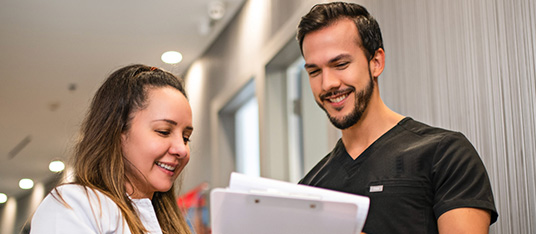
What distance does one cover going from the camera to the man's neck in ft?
5.13

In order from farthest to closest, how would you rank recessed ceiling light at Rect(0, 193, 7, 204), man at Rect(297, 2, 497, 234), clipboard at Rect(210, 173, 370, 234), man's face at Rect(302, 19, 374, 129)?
recessed ceiling light at Rect(0, 193, 7, 204), man's face at Rect(302, 19, 374, 129), man at Rect(297, 2, 497, 234), clipboard at Rect(210, 173, 370, 234)

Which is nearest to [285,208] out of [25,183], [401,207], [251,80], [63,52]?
[401,207]

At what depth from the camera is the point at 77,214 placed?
1238 millimetres

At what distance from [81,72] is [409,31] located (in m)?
3.93

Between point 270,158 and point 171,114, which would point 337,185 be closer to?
point 171,114

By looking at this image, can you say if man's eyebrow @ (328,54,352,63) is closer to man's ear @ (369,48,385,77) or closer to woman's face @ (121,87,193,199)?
man's ear @ (369,48,385,77)

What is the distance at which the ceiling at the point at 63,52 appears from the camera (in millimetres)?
4363

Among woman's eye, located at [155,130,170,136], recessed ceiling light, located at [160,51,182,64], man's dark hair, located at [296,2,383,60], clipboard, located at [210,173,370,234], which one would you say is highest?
recessed ceiling light, located at [160,51,182,64]

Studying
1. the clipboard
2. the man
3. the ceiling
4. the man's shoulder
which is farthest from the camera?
the ceiling

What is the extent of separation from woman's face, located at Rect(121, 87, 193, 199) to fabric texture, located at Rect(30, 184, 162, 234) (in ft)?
0.46

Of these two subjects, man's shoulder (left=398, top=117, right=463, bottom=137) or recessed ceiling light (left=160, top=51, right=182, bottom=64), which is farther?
recessed ceiling light (left=160, top=51, right=182, bottom=64)

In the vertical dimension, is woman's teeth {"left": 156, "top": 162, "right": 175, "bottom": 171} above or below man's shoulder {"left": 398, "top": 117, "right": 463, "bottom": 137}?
below

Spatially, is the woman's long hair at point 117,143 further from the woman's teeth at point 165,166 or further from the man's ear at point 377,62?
the man's ear at point 377,62

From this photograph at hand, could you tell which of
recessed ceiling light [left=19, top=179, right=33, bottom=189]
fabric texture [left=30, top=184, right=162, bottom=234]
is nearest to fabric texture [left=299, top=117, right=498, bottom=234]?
fabric texture [left=30, top=184, right=162, bottom=234]
